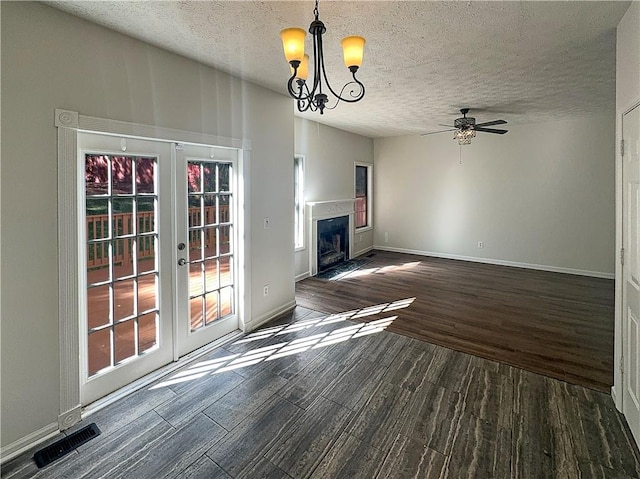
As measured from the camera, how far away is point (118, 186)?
253cm

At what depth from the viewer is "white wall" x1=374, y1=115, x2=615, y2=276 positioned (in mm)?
5734

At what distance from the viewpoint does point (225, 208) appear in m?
3.48

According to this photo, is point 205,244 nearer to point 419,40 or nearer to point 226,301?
point 226,301

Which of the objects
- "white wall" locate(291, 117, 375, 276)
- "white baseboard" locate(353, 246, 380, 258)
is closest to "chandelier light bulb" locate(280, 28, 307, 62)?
"white wall" locate(291, 117, 375, 276)

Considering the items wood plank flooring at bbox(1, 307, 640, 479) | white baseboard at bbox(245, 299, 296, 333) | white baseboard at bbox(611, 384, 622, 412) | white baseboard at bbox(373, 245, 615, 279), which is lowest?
wood plank flooring at bbox(1, 307, 640, 479)

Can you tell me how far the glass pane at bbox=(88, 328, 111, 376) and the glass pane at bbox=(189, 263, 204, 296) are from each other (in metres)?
0.78

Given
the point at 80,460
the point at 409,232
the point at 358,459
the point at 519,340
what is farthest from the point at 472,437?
the point at 409,232

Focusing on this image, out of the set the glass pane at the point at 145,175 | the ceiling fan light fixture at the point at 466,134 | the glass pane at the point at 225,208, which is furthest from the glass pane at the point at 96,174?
the ceiling fan light fixture at the point at 466,134

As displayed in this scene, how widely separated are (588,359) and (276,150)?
3808 millimetres

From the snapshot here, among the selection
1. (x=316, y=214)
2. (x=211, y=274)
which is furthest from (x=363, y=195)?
(x=211, y=274)

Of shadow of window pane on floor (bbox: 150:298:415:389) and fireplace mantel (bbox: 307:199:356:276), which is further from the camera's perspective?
fireplace mantel (bbox: 307:199:356:276)

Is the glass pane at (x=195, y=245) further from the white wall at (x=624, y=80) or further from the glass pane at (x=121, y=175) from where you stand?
the white wall at (x=624, y=80)

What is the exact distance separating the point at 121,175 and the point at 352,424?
2.48 metres

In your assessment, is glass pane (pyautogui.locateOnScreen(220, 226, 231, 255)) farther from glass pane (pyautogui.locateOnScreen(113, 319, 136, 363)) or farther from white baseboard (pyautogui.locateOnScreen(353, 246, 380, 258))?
white baseboard (pyautogui.locateOnScreen(353, 246, 380, 258))
